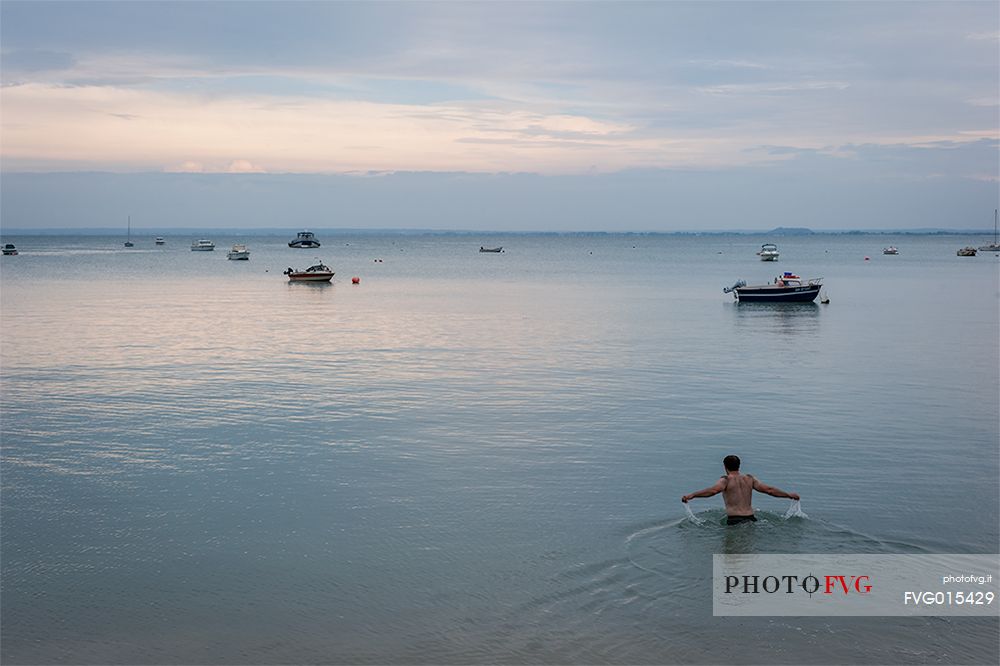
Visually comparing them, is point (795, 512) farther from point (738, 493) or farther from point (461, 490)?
point (461, 490)

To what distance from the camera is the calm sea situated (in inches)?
565

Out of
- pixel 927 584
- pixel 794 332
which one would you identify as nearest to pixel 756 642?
pixel 927 584

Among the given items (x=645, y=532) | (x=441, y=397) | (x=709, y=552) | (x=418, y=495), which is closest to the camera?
(x=709, y=552)

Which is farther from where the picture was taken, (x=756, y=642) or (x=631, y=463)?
(x=631, y=463)

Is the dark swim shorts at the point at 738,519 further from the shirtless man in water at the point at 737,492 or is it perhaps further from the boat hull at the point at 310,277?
the boat hull at the point at 310,277

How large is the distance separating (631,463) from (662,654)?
1023 centimetres

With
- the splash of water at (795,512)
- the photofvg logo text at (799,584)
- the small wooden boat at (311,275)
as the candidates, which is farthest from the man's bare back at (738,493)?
the small wooden boat at (311,275)

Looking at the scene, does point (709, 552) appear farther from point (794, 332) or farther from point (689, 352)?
point (794, 332)

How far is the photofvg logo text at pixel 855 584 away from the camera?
15109 mm

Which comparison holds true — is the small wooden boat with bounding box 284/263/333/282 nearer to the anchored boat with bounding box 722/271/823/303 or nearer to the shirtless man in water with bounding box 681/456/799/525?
the anchored boat with bounding box 722/271/823/303

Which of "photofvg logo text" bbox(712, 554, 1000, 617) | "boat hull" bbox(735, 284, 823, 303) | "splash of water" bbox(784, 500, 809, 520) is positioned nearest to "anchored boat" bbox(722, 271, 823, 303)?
"boat hull" bbox(735, 284, 823, 303)

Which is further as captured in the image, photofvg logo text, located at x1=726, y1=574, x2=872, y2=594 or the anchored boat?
the anchored boat

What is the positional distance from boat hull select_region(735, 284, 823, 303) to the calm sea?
21514 mm

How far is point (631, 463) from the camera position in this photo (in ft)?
77.9
